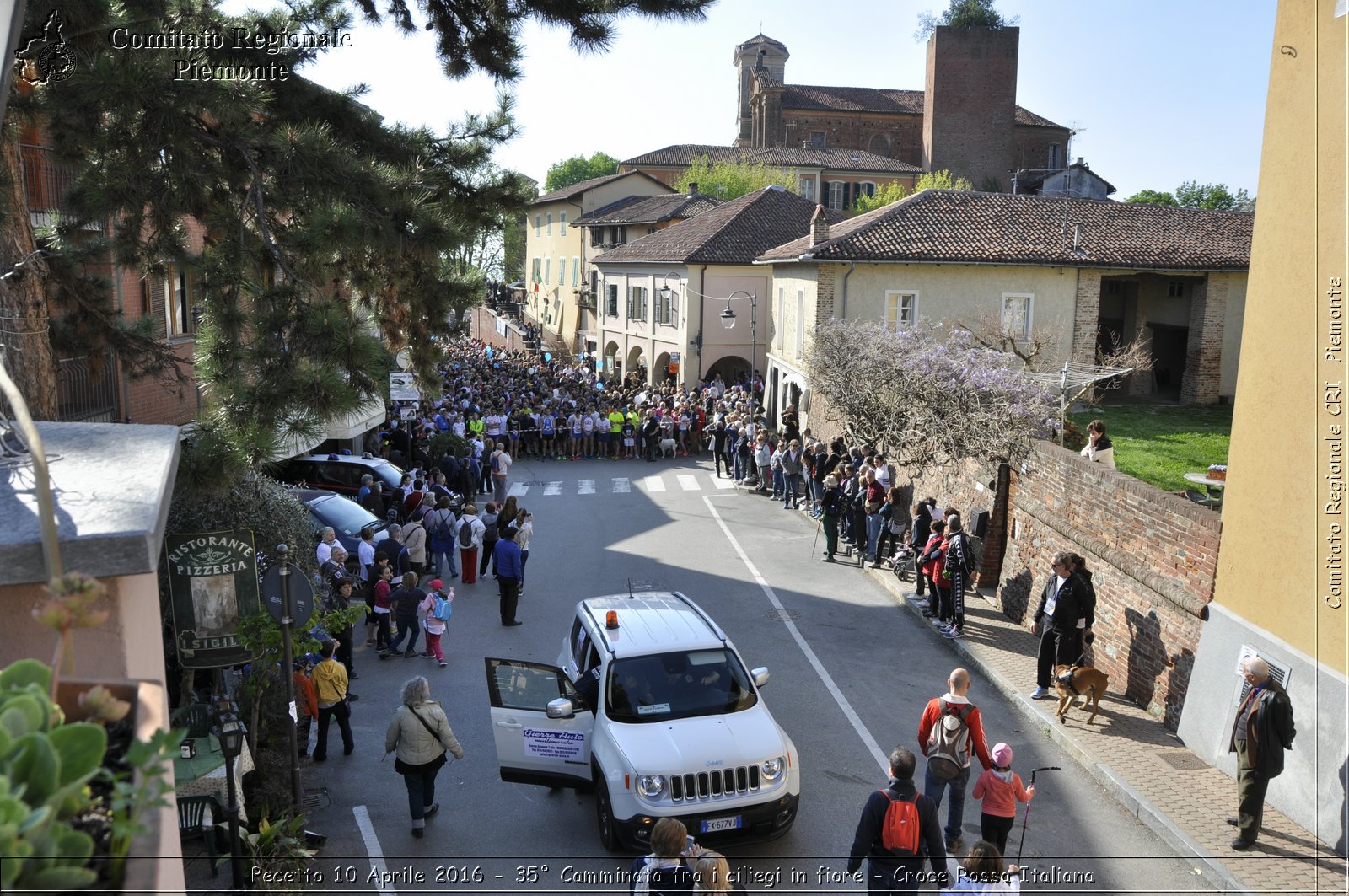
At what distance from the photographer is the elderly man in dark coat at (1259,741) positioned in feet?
27.7

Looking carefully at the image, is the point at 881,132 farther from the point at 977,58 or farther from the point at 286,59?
the point at 286,59

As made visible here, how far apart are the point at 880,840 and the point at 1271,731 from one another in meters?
3.87

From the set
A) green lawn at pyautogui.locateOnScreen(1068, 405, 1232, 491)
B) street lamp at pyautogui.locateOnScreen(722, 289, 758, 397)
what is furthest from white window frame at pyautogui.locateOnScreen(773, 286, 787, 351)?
green lawn at pyautogui.locateOnScreen(1068, 405, 1232, 491)

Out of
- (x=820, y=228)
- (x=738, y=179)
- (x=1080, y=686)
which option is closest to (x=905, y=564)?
(x=1080, y=686)

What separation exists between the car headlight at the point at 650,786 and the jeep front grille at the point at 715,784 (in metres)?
0.09

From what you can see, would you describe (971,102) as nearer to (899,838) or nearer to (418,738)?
(418,738)

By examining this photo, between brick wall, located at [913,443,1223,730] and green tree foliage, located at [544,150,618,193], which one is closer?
brick wall, located at [913,443,1223,730]

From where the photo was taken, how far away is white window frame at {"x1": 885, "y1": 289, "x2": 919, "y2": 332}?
102 ft

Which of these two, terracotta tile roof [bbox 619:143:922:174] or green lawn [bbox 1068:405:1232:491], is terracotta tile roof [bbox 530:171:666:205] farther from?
green lawn [bbox 1068:405:1232:491]

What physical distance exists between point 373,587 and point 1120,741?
998 cm

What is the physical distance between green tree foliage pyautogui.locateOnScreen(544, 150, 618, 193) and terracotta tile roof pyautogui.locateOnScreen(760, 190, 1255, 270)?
270ft

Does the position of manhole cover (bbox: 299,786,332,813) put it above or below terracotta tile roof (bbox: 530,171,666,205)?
below

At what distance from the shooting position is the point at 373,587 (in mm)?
14820

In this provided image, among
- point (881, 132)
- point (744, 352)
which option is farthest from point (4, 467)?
point (881, 132)
